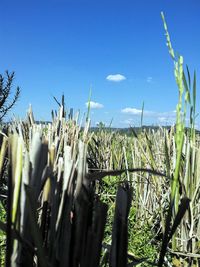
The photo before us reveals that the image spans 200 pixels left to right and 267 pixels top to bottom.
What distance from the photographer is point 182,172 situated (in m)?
2.09

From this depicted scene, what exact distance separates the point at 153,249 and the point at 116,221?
2.36 meters

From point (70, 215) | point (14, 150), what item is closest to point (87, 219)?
point (70, 215)

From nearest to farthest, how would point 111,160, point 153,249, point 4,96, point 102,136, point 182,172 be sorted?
point 182,172, point 153,249, point 4,96, point 111,160, point 102,136

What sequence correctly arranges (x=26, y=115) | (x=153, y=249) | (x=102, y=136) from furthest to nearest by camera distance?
(x=102, y=136), (x=26, y=115), (x=153, y=249)

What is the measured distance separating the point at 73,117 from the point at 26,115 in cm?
67

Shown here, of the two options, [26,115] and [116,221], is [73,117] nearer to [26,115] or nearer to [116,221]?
[26,115]

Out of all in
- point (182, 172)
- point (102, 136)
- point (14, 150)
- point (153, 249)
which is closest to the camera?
point (14, 150)

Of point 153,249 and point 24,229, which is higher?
point 24,229

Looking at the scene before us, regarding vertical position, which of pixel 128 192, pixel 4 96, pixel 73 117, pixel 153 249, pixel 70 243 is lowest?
pixel 153 249

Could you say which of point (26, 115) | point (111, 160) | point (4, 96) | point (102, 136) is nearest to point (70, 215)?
point (26, 115)

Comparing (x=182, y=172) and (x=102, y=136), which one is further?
(x=102, y=136)

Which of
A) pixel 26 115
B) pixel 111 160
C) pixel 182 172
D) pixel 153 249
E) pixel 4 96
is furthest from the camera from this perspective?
pixel 111 160

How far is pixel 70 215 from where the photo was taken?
826mm

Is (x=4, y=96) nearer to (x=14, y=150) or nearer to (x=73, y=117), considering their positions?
(x=73, y=117)
